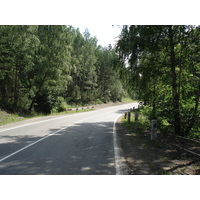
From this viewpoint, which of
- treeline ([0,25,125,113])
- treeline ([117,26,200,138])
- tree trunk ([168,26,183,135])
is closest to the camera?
treeline ([117,26,200,138])

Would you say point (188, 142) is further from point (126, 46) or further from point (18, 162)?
point (18, 162)

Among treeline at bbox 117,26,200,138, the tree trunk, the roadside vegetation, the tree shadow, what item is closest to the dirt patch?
the roadside vegetation

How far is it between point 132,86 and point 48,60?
598 inches

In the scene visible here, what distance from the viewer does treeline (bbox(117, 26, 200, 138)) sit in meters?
7.90

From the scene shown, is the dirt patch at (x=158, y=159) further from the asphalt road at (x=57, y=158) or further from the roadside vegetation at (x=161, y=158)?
the asphalt road at (x=57, y=158)

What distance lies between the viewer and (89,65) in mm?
42594

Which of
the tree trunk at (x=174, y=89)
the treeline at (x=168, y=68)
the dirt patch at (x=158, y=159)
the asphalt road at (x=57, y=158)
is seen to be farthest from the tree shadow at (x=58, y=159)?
the treeline at (x=168, y=68)

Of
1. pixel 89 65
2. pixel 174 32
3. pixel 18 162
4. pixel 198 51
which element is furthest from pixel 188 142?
pixel 89 65

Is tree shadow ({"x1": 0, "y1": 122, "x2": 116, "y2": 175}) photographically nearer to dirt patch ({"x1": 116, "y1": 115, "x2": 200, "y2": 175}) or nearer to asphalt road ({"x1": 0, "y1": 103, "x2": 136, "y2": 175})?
asphalt road ({"x1": 0, "y1": 103, "x2": 136, "y2": 175})

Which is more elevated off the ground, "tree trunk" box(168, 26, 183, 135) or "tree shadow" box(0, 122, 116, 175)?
"tree trunk" box(168, 26, 183, 135)

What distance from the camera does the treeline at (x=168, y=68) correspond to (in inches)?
311

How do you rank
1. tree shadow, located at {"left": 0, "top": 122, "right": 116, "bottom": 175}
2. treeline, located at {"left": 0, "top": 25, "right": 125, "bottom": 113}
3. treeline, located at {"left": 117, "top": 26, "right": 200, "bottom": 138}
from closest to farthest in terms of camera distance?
tree shadow, located at {"left": 0, "top": 122, "right": 116, "bottom": 175} < treeline, located at {"left": 117, "top": 26, "right": 200, "bottom": 138} < treeline, located at {"left": 0, "top": 25, "right": 125, "bottom": 113}

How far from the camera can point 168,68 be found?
8.99 m

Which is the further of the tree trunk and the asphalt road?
the tree trunk
